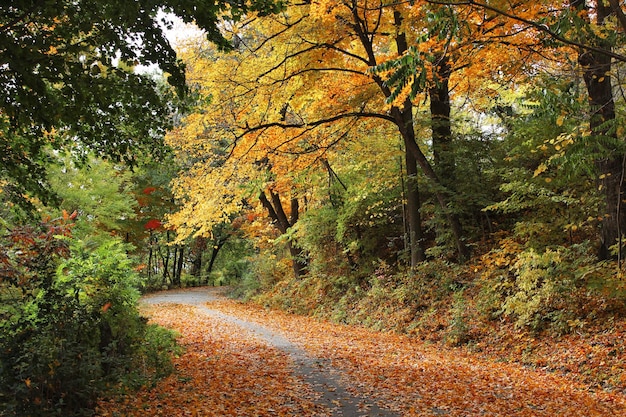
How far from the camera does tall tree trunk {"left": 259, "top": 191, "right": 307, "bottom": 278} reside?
22.1 meters

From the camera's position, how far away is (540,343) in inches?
367

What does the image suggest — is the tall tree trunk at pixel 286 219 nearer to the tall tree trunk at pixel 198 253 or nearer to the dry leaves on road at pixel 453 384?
the dry leaves on road at pixel 453 384

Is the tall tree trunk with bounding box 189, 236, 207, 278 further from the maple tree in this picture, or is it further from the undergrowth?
the undergrowth

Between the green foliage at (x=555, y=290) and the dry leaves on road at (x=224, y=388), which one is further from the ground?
the green foliage at (x=555, y=290)

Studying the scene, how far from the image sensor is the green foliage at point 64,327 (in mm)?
5281

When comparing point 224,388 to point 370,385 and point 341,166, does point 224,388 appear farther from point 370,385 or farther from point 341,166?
point 341,166

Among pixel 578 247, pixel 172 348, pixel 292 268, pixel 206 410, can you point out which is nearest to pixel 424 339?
pixel 578 247

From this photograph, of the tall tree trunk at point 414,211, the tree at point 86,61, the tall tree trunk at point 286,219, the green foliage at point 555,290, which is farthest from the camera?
the tall tree trunk at point 286,219

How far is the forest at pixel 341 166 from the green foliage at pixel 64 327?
3 centimetres

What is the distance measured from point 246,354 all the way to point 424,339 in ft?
14.0

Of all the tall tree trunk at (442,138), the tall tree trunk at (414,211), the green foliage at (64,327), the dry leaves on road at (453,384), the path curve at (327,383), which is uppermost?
the tall tree trunk at (442,138)

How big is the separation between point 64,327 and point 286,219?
16.4 metres

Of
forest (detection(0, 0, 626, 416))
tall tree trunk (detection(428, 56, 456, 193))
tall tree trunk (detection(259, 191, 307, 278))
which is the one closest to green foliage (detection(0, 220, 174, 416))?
forest (detection(0, 0, 626, 416))

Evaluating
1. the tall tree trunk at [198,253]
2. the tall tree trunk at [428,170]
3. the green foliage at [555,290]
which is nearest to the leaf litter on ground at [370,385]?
the green foliage at [555,290]
